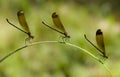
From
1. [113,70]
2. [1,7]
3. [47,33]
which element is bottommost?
[113,70]

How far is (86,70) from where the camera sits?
1062 mm

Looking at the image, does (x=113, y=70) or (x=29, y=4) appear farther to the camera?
(x=29, y=4)

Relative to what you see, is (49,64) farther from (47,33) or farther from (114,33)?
(114,33)

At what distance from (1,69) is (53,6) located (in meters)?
0.30

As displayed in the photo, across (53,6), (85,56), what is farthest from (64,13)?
(85,56)

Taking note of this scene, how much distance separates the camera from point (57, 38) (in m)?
1.07

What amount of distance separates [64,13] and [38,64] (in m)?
0.23

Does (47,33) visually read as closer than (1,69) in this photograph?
No

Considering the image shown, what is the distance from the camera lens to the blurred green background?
40.6 inches

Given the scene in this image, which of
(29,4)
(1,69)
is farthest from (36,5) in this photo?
(1,69)

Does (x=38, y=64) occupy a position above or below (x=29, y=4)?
below

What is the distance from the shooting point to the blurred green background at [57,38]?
103 cm

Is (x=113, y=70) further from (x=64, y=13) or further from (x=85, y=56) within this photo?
(x=64, y=13)

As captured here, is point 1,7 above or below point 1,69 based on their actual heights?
above
